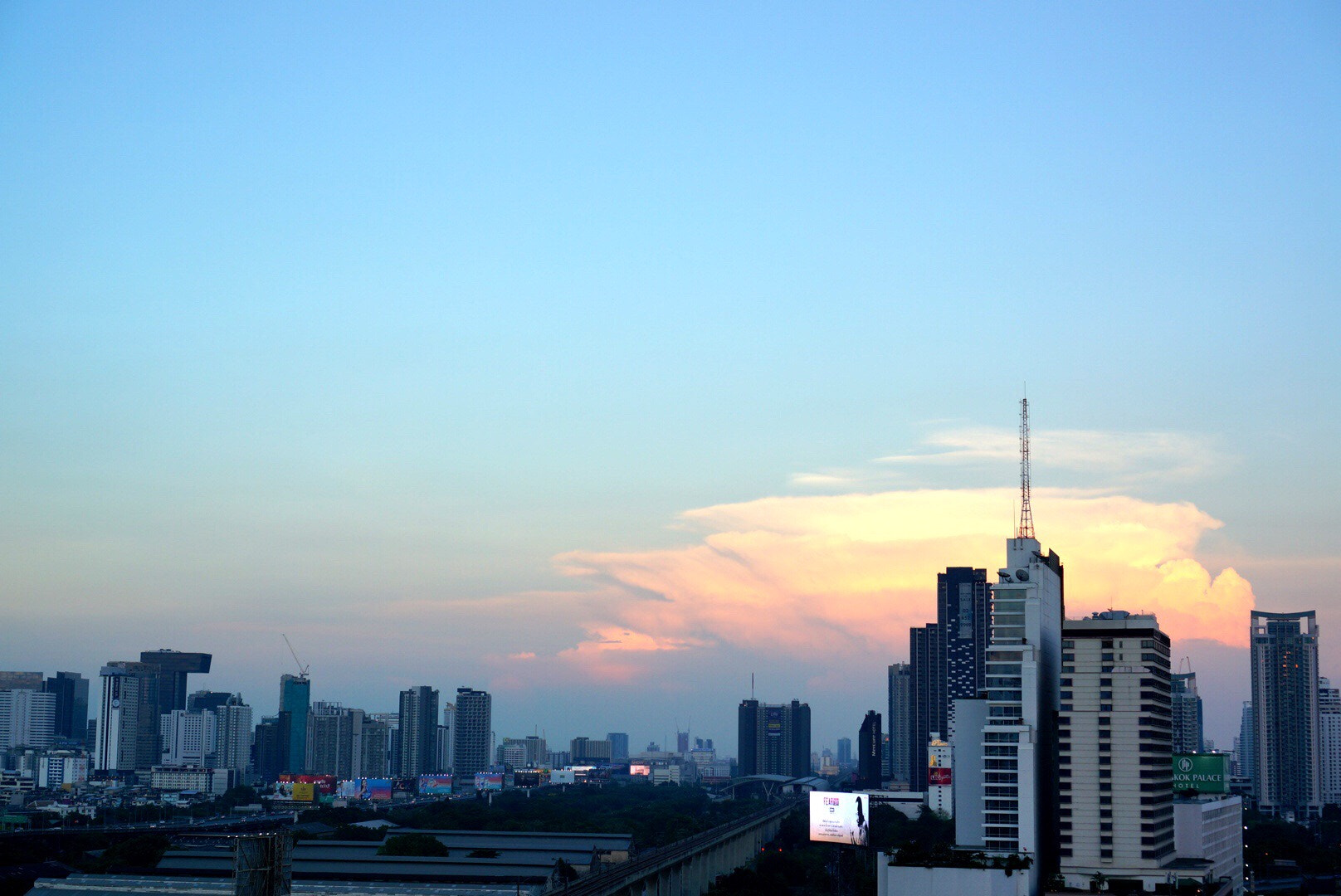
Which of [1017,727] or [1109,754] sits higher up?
[1017,727]

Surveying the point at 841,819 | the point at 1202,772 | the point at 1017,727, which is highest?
the point at 1017,727

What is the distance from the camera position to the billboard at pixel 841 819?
133500 mm

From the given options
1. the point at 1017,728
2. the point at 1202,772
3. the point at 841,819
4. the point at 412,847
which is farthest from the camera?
the point at 412,847

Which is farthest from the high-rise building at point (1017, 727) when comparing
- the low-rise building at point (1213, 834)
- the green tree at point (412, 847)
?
the green tree at point (412, 847)

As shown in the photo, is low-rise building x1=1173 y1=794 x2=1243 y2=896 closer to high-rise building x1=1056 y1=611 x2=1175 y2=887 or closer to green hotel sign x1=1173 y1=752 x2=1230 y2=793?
green hotel sign x1=1173 y1=752 x2=1230 y2=793

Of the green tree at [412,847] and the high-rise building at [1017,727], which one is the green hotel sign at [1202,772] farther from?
the green tree at [412,847]

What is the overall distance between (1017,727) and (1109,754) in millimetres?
7724

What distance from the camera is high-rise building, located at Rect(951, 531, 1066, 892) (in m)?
103

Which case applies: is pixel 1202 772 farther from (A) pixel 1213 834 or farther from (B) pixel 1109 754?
(B) pixel 1109 754

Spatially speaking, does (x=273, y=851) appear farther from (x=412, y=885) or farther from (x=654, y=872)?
(x=654, y=872)

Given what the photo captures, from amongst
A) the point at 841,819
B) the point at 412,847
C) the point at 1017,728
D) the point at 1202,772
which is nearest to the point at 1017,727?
the point at 1017,728

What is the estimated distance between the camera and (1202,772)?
143375mm

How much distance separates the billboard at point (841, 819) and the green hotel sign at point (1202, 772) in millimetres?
32906

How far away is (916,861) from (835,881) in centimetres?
4647
